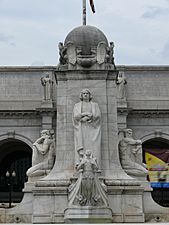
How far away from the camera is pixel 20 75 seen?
147ft

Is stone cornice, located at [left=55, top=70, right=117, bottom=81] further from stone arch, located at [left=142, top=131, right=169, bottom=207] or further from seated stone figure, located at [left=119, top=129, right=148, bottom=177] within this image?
stone arch, located at [left=142, top=131, right=169, bottom=207]

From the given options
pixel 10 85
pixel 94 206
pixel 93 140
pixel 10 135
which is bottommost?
pixel 94 206

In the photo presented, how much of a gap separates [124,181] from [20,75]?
1276 inches

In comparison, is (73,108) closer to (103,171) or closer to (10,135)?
(103,171)

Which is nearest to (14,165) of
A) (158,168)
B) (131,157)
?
(158,168)

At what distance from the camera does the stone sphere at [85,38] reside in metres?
15.1

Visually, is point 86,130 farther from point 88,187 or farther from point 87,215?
point 87,215

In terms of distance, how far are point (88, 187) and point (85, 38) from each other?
202 inches

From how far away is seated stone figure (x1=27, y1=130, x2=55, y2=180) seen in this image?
14562 millimetres

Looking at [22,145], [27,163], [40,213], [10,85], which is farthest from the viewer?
[27,163]

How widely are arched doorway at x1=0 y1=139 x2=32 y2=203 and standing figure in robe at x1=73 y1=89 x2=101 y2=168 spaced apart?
31792 millimetres

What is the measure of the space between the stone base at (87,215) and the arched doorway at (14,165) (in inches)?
1305

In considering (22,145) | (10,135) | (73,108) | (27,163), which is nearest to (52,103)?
(10,135)

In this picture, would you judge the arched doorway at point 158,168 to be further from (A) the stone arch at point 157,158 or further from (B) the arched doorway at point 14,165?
(B) the arched doorway at point 14,165
